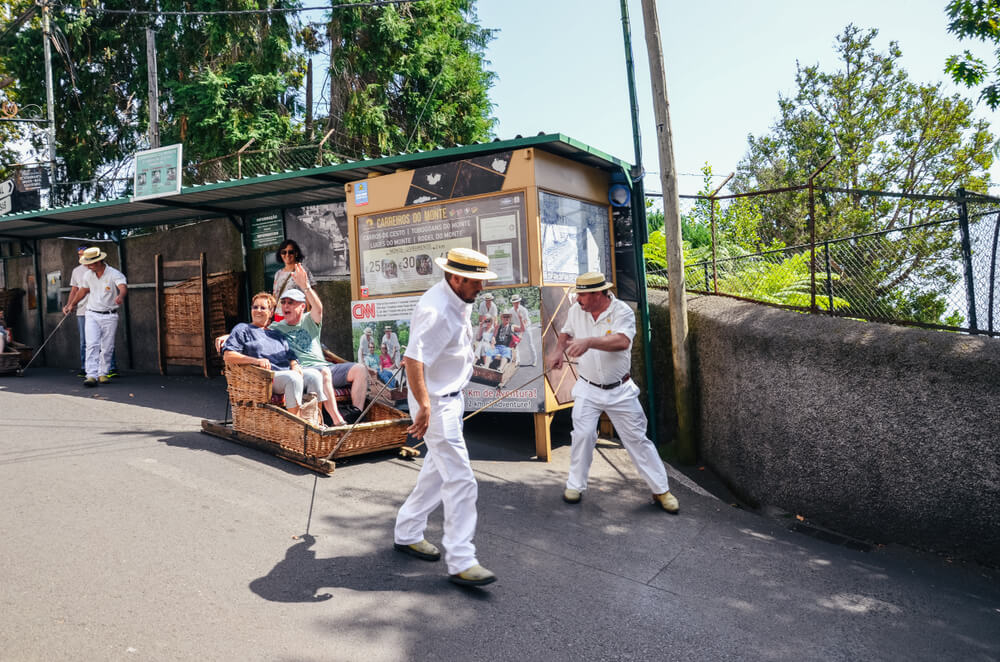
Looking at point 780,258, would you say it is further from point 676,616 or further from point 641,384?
point 676,616

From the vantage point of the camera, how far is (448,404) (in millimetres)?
4066

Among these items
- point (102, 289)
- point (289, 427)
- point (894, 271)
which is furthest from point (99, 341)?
point (894, 271)

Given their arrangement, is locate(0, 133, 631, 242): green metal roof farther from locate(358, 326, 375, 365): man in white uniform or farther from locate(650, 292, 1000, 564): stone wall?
locate(650, 292, 1000, 564): stone wall

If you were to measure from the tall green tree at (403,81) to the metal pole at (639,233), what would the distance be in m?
14.0

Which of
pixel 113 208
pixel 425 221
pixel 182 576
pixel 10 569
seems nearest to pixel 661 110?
pixel 425 221

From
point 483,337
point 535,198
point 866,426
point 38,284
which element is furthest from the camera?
point 38,284

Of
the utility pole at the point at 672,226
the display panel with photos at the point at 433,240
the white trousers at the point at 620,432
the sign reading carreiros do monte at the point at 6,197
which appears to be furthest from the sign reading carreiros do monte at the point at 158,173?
the white trousers at the point at 620,432

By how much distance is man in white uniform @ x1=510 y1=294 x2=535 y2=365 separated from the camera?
22.3ft

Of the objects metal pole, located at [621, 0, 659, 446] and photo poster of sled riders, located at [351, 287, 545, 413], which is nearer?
photo poster of sled riders, located at [351, 287, 545, 413]

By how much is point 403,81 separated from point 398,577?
66.0 feet

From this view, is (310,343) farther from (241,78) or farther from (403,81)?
(403,81)

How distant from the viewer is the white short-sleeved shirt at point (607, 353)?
5.57 metres

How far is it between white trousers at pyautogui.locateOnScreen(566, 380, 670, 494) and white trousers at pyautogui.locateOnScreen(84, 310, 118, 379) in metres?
8.10

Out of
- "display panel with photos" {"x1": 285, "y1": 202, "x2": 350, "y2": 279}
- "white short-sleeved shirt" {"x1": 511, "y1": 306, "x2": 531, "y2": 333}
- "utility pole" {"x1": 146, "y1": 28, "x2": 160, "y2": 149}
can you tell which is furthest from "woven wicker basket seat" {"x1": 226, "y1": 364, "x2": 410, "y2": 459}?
"utility pole" {"x1": 146, "y1": 28, "x2": 160, "y2": 149}
